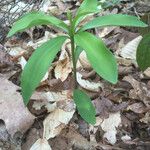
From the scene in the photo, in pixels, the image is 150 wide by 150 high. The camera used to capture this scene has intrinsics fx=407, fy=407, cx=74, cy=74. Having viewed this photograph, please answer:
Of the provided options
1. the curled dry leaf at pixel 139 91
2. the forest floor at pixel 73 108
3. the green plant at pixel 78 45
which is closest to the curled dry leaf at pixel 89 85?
the forest floor at pixel 73 108

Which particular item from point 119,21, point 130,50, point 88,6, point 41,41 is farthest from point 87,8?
point 41,41

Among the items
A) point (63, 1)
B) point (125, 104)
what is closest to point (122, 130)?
point (125, 104)

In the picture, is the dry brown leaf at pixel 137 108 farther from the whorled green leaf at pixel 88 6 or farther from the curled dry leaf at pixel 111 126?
the whorled green leaf at pixel 88 6

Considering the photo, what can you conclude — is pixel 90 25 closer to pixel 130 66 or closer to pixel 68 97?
pixel 68 97

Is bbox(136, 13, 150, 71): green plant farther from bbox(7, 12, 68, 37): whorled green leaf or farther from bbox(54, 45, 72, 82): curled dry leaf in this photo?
bbox(54, 45, 72, 82): curled dry leaf

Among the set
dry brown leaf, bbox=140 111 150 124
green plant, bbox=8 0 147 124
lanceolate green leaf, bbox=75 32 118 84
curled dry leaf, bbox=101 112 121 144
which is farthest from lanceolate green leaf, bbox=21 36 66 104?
dry brown leaf, bbox=140 111 150 124

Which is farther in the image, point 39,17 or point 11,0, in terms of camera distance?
point 11,0
